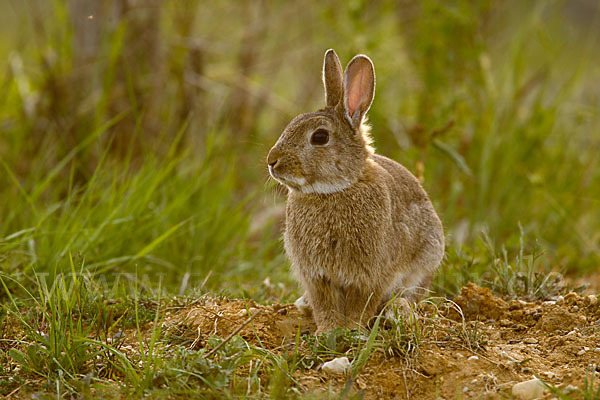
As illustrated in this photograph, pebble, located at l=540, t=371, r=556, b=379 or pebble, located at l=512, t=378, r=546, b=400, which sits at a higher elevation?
pebble, located at l=512, t=378, r=546, b=400

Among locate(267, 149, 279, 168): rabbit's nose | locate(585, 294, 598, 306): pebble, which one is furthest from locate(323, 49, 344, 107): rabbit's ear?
locate(585, 294, 598, 306): pebble

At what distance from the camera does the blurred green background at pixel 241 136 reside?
183 inches

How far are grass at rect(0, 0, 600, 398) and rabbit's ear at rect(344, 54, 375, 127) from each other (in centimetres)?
69

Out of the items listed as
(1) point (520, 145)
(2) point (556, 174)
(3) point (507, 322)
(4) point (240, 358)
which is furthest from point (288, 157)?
(2) point (556, 174)

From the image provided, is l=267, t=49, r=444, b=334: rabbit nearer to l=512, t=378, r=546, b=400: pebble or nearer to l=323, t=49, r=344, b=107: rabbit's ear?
l=323, t=49, r=344, b=107: rabbit's ear

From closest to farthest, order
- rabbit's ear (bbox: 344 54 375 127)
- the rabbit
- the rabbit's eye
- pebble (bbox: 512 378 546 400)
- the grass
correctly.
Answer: pebble (bbox: 512 378 546 400)
the grass
the rabbit
the rabbit's eye
rabbit's ear (bbox: 344 54 375 127)

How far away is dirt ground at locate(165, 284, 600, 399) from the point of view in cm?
281

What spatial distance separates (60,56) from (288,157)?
3693mm

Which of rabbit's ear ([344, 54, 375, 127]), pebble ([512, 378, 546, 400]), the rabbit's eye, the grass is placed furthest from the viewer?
rabbit's ear ([344, 54, 375, 127])

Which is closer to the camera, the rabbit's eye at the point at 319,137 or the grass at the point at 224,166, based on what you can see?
the grass at the point at 224,166

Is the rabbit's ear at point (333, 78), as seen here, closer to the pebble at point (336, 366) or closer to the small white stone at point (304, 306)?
the small white stone at point (304, 306)

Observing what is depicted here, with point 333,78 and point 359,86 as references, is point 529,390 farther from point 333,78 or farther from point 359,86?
point 333,78

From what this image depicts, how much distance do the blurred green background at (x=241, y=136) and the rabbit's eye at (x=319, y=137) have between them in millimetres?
1046

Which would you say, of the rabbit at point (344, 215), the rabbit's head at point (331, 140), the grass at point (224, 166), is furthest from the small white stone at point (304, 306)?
the rabbit's head at point (331, 140)
